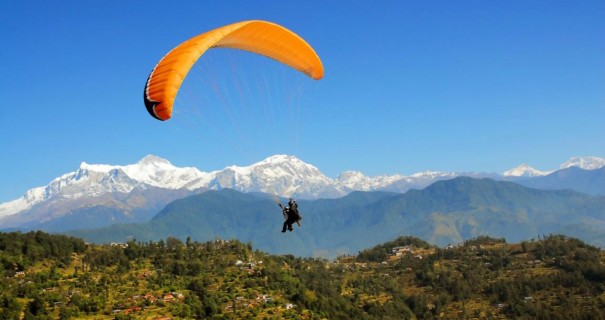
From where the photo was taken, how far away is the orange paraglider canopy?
81.7ft

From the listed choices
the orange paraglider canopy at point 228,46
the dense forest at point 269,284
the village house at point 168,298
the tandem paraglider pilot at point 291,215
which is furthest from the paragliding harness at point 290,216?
the village house at point 168,298

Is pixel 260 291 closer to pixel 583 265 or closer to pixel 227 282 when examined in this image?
pixel 227 282

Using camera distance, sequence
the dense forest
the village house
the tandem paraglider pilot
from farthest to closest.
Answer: the village house, the dense forest, the tandem paraglider pilot

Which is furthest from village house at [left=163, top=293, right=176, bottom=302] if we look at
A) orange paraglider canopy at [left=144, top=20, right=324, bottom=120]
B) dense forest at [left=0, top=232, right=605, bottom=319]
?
orange paraglider canopy at [left=144, top=20, right=324, bottom=120]

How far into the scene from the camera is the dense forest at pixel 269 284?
79.8m

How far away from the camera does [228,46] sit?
103 feet

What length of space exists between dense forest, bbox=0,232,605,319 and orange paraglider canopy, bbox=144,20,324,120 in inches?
1994

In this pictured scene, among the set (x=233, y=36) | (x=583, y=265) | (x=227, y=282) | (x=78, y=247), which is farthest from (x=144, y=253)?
(x=583, y=265)

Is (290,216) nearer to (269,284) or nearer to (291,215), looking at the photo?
(291,215)

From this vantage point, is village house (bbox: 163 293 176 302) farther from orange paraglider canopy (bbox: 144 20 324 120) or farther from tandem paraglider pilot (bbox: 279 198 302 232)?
orange paraglider canopy (bbox: 144 20 324 120)

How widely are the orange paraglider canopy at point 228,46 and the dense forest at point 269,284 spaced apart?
50.7m

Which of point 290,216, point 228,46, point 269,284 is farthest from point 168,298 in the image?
point 228,46

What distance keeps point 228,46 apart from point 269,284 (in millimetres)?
73888

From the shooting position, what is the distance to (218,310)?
3206 inches
